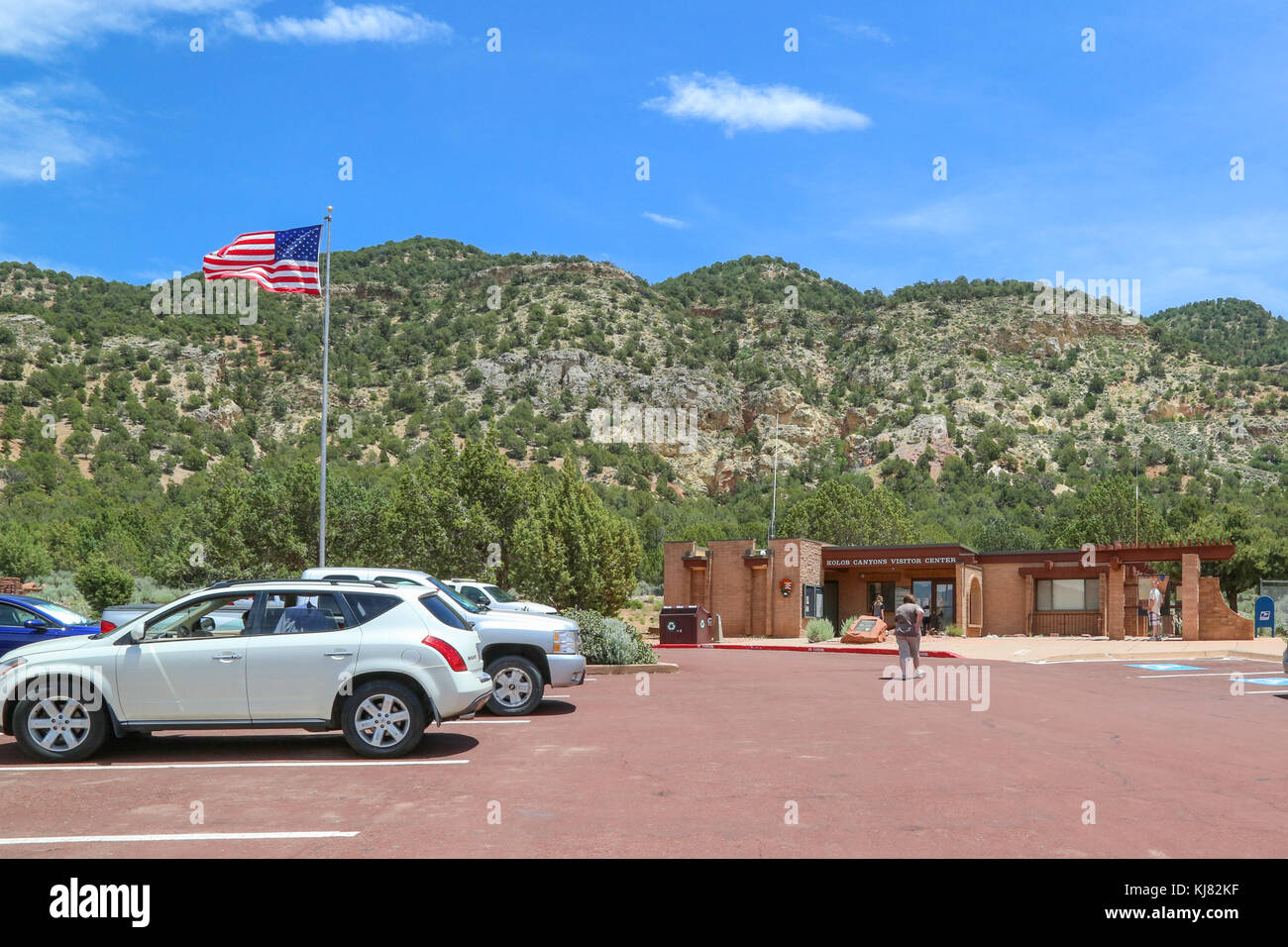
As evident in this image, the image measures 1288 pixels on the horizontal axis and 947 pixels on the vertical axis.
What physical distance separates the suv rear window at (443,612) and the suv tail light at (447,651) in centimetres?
41

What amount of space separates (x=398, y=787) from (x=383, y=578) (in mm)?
6201

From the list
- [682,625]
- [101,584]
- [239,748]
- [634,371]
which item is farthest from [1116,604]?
[634,371]

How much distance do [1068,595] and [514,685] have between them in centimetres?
3248

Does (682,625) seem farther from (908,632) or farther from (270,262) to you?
(270,262)

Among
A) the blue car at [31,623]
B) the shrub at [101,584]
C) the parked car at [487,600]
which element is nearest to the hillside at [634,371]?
the shrub at [101,584]

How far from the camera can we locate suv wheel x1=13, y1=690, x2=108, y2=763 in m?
9.23

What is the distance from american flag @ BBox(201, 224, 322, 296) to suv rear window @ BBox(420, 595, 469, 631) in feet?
44.8

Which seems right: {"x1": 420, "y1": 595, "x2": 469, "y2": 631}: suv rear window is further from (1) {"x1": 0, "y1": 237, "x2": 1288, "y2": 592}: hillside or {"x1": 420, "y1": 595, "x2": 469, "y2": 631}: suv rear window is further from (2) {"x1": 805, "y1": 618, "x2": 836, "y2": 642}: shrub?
(1) {"x1": 0, "y1": 237, "x2": 1288, "y2": 592}: hillside

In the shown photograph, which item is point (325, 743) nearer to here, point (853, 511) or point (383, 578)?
point (383, 578)

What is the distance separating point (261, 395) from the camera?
92875mm

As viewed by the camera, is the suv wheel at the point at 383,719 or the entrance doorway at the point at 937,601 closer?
the suv wheel at the point at 383,719

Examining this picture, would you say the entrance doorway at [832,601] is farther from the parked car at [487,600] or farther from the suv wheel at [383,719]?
the suv wheel at [383,719]

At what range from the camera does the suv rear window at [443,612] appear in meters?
10.2

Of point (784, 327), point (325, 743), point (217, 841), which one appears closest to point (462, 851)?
point (217, 841)
